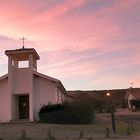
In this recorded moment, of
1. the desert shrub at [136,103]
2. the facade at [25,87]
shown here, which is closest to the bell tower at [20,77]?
the facade at [25,87]

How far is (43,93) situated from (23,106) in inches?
109

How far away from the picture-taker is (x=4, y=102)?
39594 mm

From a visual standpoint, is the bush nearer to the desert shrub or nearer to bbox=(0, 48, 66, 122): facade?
bbox=(0, 48, 66, 122): facade

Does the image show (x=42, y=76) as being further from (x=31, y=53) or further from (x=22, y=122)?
(x=22, y=122)

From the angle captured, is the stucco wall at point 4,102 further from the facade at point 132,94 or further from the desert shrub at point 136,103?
the facade at point 132,94

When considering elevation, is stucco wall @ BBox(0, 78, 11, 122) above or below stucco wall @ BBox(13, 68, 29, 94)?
below


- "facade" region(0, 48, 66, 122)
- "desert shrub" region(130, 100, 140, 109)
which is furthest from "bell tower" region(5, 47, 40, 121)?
"desert shrub" region(130, 100, 140, 109)

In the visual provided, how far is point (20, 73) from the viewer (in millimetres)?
39312

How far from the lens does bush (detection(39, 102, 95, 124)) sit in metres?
36.8

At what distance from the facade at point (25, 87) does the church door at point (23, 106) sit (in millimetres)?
160

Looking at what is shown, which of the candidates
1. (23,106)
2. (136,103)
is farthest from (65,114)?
(136,103)

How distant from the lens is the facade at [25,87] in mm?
38844

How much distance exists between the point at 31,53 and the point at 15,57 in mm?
1872

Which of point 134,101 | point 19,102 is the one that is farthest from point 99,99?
point 19,102
